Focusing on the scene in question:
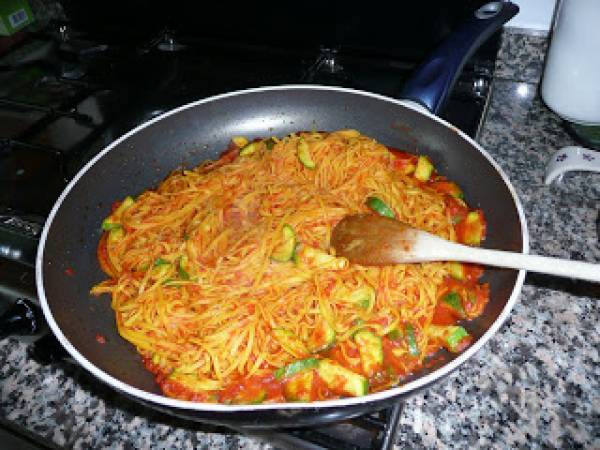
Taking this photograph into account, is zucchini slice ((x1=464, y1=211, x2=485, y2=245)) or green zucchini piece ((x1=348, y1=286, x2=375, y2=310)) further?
zucchini slice ((x1=464, y1=211, x2=485, y2=245))

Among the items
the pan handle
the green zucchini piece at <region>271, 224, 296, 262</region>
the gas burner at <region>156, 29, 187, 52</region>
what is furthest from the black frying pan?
the gas burner at <region>156, 29, 187, 52</region>

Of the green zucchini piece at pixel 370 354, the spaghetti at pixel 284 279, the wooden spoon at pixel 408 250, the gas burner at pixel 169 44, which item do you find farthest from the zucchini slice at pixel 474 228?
the gas burner at pixel 169 44

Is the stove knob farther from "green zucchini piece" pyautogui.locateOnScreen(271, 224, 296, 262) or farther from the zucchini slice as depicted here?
"green zucchini piece" pyautogui.locateOnScreen(271, 224, 296, 262)

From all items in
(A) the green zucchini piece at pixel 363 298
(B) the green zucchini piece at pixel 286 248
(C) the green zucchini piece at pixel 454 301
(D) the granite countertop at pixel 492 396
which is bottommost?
(D) the granite countertop at pixel 492 396

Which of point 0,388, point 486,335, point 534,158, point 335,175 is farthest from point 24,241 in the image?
point 534,158

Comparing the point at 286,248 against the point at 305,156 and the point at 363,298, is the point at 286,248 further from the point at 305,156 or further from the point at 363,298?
the point at 305,156

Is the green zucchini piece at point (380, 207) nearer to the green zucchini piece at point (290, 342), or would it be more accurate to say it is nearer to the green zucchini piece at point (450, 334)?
the green zucchini piece at point (450, 334)

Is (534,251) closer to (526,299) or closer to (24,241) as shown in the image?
(526,299)
